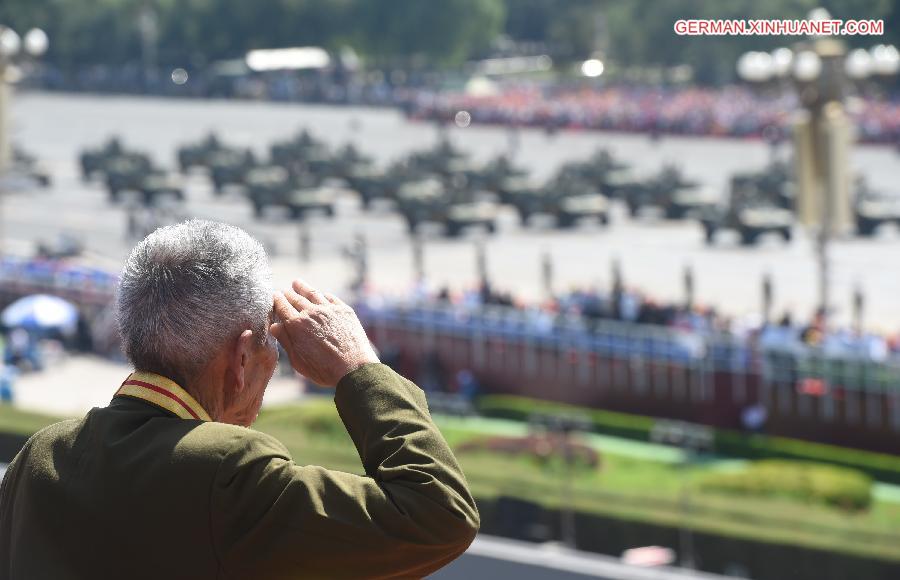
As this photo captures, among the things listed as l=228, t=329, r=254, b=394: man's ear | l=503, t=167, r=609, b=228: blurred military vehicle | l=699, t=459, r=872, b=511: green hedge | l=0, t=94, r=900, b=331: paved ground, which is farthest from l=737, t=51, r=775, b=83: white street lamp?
l=503, t=167, r=609, b=228: blurred military vehicle

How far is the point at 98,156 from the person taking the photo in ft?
170

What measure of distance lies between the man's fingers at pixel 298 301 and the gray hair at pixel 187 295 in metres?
0.07

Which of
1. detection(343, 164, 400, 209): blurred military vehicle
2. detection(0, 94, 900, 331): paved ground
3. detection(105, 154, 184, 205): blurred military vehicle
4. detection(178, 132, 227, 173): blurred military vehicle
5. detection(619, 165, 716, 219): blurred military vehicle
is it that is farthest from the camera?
detection(178, 132, 227, 173): blurred military vehicle

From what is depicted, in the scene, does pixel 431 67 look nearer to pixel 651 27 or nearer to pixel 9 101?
pixel 651 27

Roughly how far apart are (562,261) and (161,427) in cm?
3382

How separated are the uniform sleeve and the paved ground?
1649 centimetres

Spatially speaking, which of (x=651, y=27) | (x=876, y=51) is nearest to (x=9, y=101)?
(x=876, y=51)

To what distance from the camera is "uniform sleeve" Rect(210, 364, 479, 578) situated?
270cm

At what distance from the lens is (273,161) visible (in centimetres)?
A: 5197

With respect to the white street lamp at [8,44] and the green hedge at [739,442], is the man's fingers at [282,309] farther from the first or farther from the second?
the white street lamp at [8,44]

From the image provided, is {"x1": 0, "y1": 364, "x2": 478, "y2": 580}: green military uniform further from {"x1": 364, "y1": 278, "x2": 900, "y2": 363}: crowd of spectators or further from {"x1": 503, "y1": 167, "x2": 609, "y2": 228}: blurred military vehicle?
{"x1": 503, "y1": 167, "x2": 609, "y2": 228}: blurred military vehicle

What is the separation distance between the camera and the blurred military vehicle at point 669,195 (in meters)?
42.2

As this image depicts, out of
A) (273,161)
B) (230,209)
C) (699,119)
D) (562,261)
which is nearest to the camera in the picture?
(562,261)

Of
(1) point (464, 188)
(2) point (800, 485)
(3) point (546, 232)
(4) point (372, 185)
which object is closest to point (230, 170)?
(4) point (372, 185)
